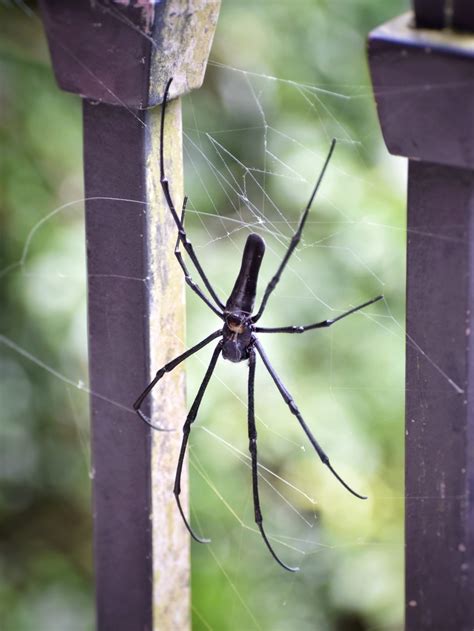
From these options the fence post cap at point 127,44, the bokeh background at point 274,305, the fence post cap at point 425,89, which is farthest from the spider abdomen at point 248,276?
the bokeh background at point 274,305

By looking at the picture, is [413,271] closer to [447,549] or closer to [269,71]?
[447,549]

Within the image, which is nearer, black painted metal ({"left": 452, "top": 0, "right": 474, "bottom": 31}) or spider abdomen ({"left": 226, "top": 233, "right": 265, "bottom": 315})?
black painted metal ({"left": 452, "top": 0, "right": 474, "bottom": 31})

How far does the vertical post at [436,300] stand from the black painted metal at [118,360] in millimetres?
346

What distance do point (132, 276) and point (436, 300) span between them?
1.33ft

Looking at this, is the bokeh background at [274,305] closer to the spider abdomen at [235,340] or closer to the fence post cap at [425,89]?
the spider abdomen at [235,340]

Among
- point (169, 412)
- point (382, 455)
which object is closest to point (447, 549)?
point (169, 412)

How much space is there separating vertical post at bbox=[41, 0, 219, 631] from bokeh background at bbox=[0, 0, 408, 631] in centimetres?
73

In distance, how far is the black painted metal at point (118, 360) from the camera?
1051 millimetres

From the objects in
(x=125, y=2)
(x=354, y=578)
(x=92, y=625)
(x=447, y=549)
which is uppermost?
(x=125, y=2)

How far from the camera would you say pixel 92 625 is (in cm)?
231

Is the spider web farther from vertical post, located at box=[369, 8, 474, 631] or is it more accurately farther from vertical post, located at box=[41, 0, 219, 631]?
vertical post, located at box=[369, 8, 474, 631]

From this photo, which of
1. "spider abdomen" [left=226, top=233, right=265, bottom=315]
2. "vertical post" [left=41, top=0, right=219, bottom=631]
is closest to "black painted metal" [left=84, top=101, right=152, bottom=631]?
"vertical post" [left=41, top=0, right=219, bottom=631]

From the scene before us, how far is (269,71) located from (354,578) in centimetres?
134

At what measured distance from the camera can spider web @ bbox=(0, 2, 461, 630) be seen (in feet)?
6.69
